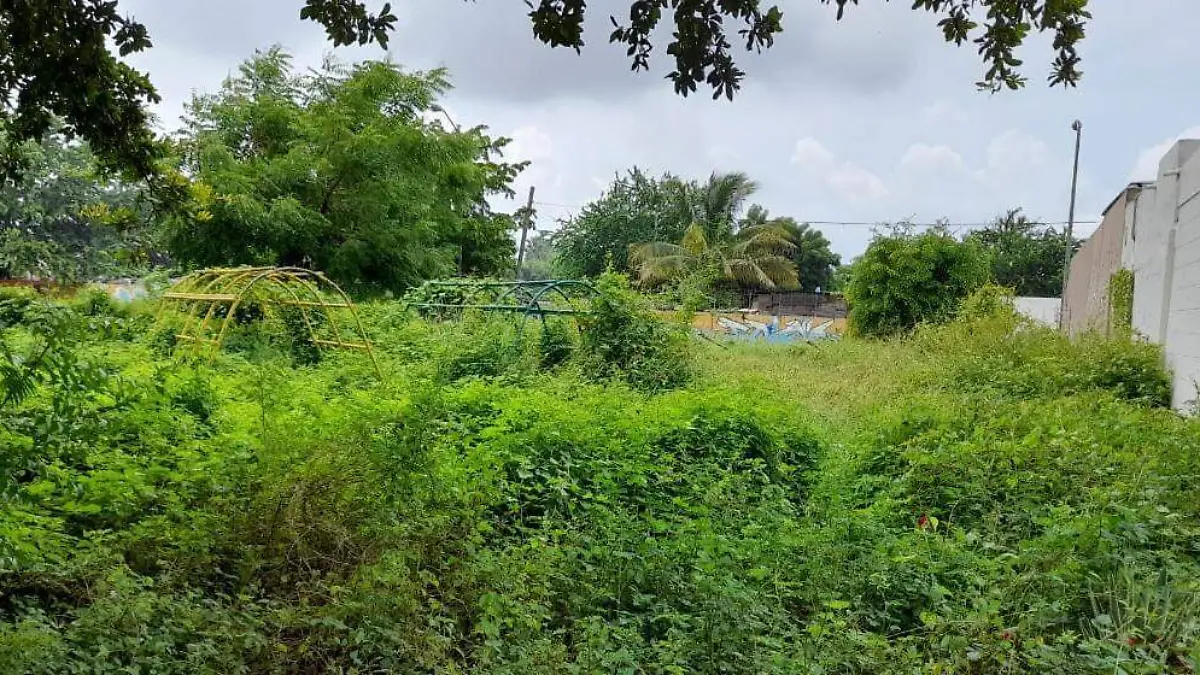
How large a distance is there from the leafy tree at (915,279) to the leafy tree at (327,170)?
8.91m

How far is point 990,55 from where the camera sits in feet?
10.2

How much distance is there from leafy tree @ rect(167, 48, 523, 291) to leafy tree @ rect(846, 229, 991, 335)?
891 cm

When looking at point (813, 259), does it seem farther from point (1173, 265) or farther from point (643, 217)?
point (1173, 265)

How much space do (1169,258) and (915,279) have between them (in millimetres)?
9059

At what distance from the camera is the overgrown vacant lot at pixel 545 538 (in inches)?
111

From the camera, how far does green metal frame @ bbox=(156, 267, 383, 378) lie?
7.69 metres

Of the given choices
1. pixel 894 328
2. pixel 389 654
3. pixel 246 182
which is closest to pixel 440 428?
pixel 389 654

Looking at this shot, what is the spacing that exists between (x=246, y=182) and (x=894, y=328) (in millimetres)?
12835

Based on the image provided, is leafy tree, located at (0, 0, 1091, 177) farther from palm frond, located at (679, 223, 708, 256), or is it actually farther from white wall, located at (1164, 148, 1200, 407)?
palm frond, located at (679, 223, 708, 256)

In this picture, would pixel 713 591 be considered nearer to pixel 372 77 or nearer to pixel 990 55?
pixel 990 55

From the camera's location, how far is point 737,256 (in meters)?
27.9

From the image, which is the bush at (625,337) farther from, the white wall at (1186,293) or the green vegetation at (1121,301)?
the green vegetation at (1121,301)

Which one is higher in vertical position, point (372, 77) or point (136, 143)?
point (372, 77)

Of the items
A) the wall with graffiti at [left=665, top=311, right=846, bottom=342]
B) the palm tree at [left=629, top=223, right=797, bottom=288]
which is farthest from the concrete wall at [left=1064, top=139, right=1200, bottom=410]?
the palm tree at [left=629, top=223, right=797, bottom=288]
